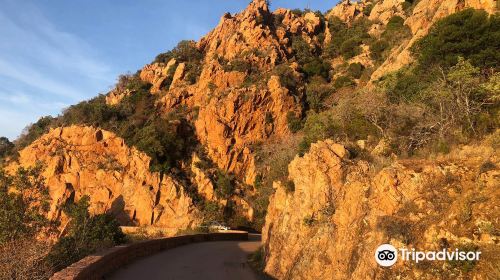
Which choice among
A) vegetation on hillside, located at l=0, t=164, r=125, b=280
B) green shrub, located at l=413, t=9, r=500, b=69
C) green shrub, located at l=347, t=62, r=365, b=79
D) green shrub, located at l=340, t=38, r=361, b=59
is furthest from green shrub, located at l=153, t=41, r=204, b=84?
vegetation on hillside, located at l=0, t=164, r=125, b=280

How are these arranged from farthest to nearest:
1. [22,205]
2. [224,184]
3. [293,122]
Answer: [293,122], [224,184], [22,205]

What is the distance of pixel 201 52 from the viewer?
65250 mm

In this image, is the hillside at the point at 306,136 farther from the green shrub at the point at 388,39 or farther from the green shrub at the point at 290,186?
the green shrub at the point at 388,39

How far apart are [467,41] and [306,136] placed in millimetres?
10521

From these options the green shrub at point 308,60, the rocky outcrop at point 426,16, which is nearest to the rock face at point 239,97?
the green shrub at point 308,60

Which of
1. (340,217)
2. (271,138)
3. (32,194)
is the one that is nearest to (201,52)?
(271,138)

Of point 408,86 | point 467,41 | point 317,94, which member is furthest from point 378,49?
point 467,41

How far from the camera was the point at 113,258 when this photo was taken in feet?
49.1

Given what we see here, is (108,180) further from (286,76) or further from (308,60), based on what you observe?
(308,60)

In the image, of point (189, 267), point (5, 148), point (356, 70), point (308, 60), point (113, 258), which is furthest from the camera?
point (5, 148)

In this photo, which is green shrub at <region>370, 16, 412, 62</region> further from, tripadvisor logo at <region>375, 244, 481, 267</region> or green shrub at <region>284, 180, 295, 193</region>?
tripadvisor logo at <region>375, 244, 481, 267</region>

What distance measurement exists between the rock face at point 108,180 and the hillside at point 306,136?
0.16 meters

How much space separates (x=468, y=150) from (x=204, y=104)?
42.9 meters

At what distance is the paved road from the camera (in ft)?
50.6
